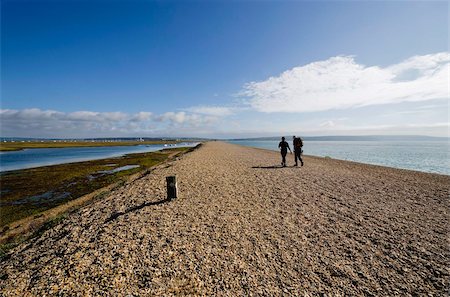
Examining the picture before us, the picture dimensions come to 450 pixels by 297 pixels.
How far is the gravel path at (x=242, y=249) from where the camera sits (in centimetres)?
562

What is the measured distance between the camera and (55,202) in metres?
19.2

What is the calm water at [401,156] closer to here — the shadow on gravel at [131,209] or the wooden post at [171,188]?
the wooden post at [171,188]

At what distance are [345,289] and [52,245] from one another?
949 cm

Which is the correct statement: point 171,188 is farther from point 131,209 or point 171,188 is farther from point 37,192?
point 37,192

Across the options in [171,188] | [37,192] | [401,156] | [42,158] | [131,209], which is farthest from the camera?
[42,158]

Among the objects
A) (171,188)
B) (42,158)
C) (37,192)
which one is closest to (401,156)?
(171,188)

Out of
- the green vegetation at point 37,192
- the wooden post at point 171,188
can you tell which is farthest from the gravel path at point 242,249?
the green vegetation at point 37,192

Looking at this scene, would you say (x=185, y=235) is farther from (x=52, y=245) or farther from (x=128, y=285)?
(x=52, y=245)

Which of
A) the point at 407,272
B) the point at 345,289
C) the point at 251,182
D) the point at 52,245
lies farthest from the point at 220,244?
Answer: the point at 251,182

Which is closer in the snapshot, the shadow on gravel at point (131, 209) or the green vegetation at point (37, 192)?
the shadow on gravel at point (131, 209)

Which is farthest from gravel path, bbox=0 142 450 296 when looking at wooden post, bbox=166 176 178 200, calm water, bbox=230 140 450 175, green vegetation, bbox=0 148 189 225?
calm water, bbox=230 140 450 175

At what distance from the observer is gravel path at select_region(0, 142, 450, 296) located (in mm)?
5625

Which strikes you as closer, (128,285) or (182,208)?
(128,285)

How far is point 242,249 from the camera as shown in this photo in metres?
7.14
